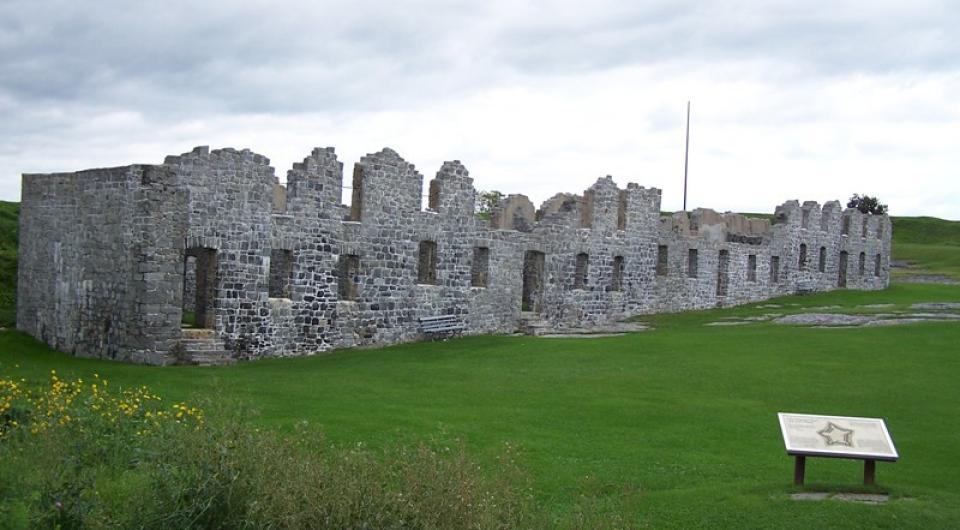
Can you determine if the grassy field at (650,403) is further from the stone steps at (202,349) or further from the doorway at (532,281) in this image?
the doorway at (532,281)

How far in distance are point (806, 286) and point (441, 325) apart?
24.6m

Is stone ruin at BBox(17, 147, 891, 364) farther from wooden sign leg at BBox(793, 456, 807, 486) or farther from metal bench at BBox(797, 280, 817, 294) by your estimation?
wooden sign leg at BBox(793, 456, 807, 486)

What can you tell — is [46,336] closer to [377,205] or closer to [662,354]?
[377,205]

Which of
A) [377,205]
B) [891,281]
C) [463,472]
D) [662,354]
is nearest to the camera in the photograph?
[463,472]

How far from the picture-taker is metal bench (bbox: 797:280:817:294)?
48438mm

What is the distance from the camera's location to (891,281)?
193 ft

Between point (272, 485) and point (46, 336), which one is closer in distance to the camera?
point (272, 485)

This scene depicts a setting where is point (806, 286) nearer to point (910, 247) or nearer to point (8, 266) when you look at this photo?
point (910, 247)

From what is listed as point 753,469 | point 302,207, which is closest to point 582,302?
point 302,207

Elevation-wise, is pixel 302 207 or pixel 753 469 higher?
pixel 302 207

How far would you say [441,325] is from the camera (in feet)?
102

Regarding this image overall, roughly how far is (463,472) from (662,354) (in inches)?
706

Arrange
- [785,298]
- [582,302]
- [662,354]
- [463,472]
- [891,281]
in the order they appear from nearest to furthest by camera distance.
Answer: [463,472] → [662,354] → [582,302] → [785,298] → [891,281]

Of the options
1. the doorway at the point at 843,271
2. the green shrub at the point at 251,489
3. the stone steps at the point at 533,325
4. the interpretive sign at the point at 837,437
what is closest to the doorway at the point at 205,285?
the stone steps at the point at 533,325
